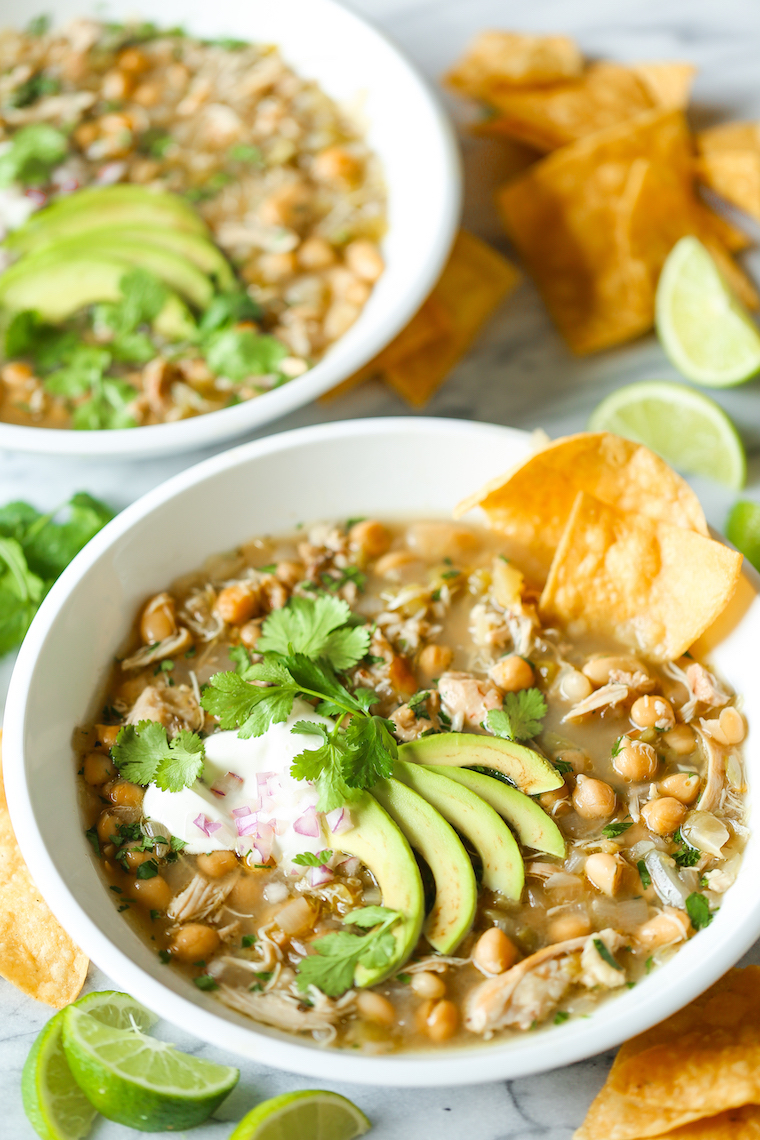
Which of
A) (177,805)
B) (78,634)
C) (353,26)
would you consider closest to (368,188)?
(353,26)

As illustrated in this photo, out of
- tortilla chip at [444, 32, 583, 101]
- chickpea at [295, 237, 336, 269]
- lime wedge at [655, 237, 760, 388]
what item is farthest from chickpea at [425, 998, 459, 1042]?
tortilla chip at [444, 32, 583, 101]

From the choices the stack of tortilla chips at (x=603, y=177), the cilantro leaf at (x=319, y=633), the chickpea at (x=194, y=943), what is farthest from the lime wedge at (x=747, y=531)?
the chickpea at (x=194, y=943)

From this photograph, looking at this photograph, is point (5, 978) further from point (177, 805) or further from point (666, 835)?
point (666, 835)

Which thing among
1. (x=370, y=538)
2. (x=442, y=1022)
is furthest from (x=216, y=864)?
(x=370, y=538)

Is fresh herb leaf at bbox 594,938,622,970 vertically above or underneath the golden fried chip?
underneath

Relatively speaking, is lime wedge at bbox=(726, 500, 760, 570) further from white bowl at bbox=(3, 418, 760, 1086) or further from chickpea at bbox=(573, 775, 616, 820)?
chickpea at bbox=(573, 775, 616, 820)

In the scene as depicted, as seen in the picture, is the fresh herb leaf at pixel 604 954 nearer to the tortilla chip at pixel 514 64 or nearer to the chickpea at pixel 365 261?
the chickpea at pixel 365 261
